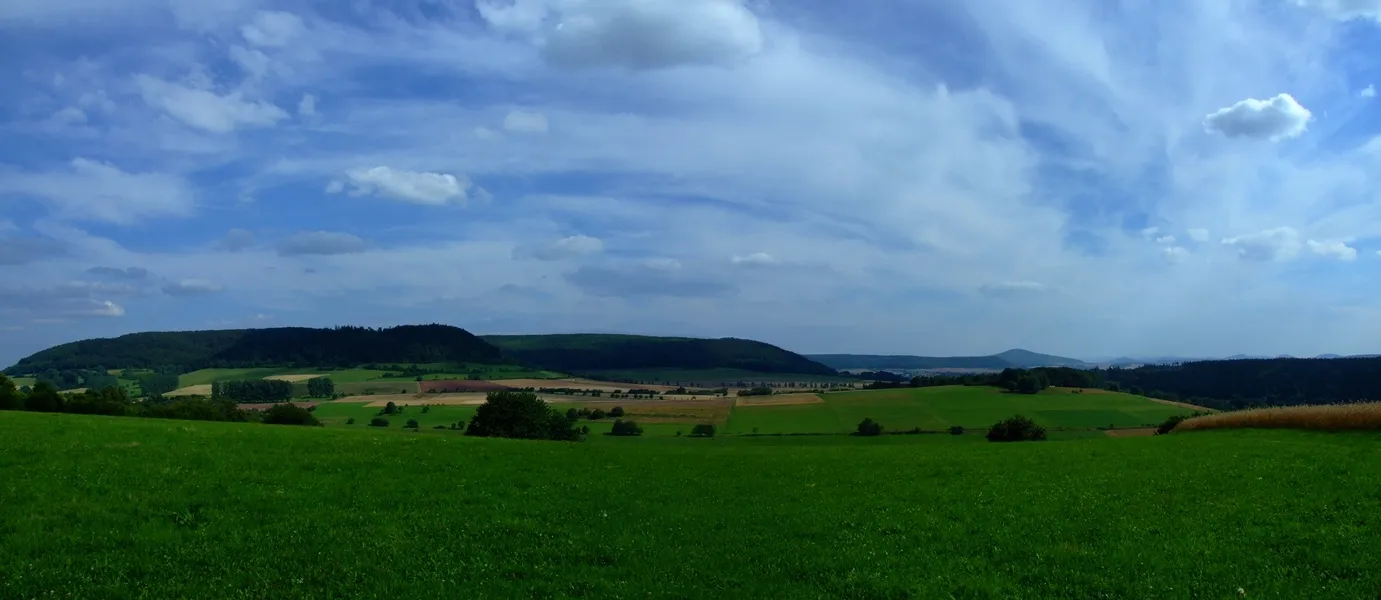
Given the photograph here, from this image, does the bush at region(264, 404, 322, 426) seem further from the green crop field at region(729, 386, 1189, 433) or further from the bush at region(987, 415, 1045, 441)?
the bush at region(987, 415, 1045, 441)

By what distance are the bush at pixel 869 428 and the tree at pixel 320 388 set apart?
421 feet

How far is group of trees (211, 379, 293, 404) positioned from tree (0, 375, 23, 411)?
110m

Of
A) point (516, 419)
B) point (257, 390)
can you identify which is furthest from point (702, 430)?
point (257, 390)

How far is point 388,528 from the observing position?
16.1 metres

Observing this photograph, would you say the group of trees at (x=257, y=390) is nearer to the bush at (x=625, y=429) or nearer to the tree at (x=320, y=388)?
the tree at (x=320, y=388)

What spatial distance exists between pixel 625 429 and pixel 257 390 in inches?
4583

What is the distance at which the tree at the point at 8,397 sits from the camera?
228 ft

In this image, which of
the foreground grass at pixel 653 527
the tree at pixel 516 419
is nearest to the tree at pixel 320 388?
the tree at pixel 516 419

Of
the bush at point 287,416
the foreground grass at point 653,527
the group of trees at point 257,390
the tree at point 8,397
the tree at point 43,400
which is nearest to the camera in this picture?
the foreground grass at point 653,527

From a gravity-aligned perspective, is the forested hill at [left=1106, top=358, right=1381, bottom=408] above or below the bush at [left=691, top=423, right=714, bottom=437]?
above

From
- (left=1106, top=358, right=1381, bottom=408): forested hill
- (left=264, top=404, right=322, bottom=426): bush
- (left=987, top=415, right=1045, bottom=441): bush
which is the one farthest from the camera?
(left=1106, top=358, right=1381, bottom=408): forested hill

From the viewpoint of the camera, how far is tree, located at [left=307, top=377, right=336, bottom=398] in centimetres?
18700

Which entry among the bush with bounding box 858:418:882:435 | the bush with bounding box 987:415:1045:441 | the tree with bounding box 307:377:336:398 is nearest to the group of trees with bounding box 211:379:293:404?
the tree with bounding box 307:377:336:398

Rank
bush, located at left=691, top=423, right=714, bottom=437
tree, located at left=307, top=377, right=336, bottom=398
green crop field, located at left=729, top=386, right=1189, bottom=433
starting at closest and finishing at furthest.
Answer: bush, located at left=691, top=423, right=714, bottom=437
green crop field, located at left=729, top=386, right=1189, bottom=433
tree, located at left=307, top=377, right=336, bottom=398
